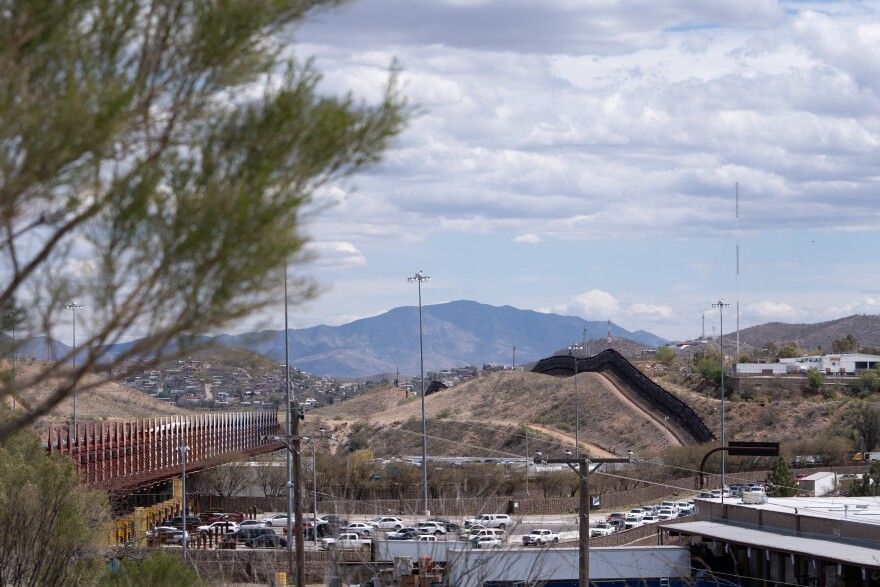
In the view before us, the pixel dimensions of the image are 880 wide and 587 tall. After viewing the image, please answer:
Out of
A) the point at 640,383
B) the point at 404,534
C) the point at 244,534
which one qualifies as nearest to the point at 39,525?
the point at 404,534

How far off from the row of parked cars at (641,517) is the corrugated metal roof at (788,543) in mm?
9158

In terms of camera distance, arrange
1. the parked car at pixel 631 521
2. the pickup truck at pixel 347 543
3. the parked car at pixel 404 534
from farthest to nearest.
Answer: the parked car at pixel 631 521
the parked car at pixel 404 534
the pickup truck at pixel 347 543

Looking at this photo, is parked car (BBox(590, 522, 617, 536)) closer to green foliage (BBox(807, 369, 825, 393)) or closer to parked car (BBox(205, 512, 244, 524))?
parked car (BBox(205, 512, 244, 524))

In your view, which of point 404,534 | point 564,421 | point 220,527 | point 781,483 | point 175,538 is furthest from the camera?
point 564,421

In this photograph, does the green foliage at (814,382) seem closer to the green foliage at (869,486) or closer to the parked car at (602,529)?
the green foliage at (869,486)

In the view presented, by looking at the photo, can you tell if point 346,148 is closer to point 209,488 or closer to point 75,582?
point 75,582

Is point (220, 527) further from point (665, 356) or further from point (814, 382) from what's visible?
point (665, 356)

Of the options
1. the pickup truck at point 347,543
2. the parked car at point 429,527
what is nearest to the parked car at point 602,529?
the parked car at point 429,527

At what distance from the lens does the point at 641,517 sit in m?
48.2

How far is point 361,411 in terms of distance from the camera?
118 m

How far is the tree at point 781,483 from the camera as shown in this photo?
4956 centimetres

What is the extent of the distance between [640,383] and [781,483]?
44.5 meters

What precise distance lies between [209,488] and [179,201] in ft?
177

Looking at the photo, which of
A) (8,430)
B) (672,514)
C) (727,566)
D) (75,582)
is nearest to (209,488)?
(672,514)
